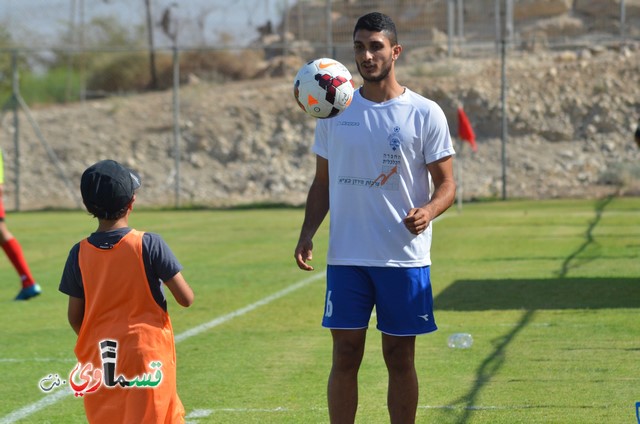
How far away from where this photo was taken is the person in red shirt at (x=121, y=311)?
486 cm

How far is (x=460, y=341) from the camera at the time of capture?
8.93 metres

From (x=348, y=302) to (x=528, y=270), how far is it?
8689mm

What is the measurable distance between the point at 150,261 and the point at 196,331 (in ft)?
17.5

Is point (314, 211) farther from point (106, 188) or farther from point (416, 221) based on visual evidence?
point (106, 188)

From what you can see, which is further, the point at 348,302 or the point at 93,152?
the point at 93,152

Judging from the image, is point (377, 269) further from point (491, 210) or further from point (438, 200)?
point (491, 210)

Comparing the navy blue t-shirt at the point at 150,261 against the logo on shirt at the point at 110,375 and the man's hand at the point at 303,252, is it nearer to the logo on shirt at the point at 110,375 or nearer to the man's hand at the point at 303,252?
the logo on shirt at the point at 110,375

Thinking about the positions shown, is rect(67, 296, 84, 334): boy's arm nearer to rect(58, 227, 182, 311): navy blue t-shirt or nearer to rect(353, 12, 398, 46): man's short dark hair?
rect(58, 227, 182, 311): navy blue t-shirt

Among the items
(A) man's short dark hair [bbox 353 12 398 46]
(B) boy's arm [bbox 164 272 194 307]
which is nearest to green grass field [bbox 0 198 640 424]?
(B) boy's arm [bbox 164 272 194 307]

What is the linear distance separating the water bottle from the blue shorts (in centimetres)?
323

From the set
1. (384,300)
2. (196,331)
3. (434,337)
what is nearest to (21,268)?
(196,331)

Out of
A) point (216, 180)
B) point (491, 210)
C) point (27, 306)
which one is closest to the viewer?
point (27, 306)

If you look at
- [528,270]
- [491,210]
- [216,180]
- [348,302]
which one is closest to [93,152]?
[216,180]

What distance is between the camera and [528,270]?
553 inches
